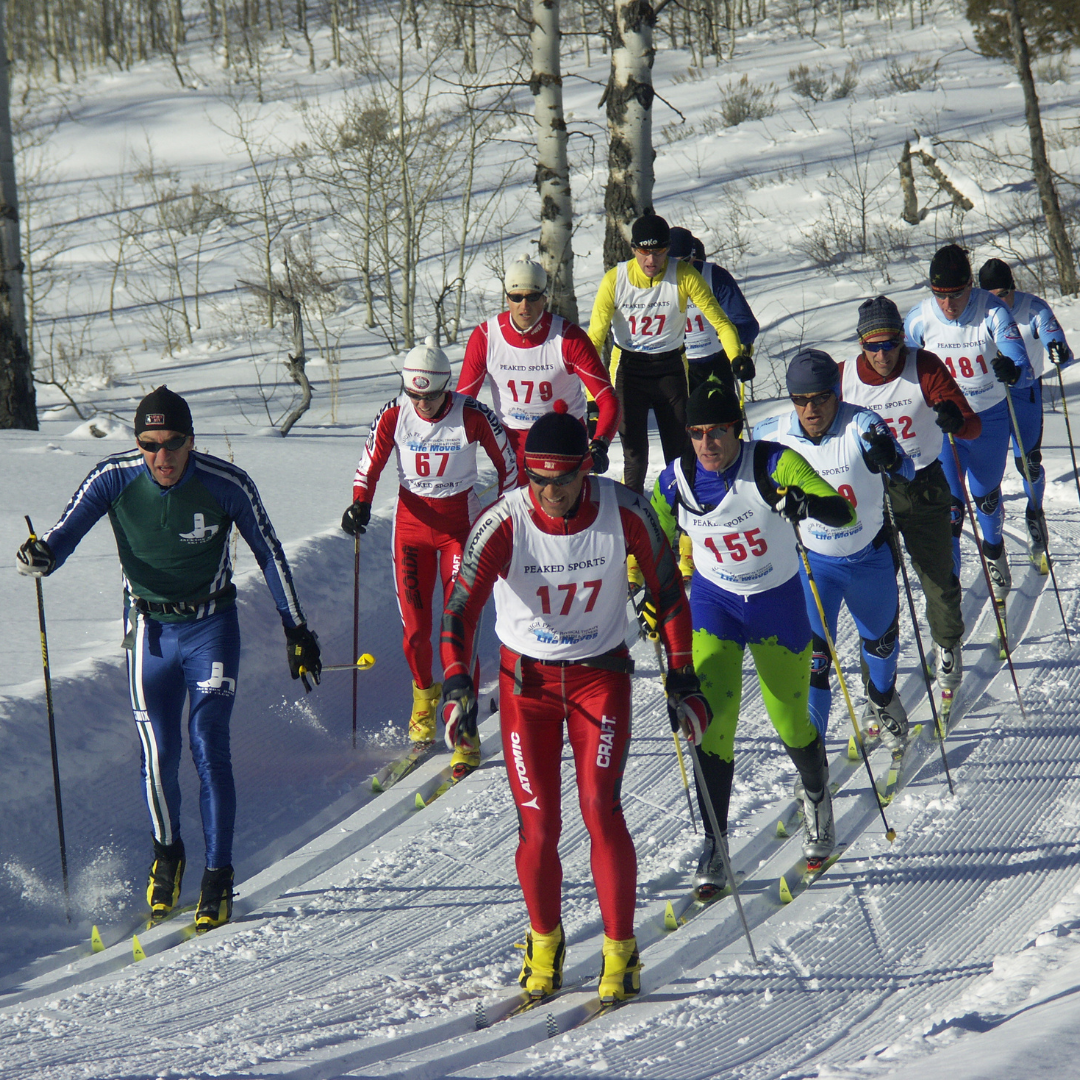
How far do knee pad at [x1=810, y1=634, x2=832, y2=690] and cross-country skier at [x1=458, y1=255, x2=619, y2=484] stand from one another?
171 centimetres

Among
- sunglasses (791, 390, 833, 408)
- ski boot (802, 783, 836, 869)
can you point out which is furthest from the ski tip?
sunglasses (791, 390, 833, 408)

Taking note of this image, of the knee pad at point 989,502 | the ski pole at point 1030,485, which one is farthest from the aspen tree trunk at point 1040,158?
the knee pad at point 989,502

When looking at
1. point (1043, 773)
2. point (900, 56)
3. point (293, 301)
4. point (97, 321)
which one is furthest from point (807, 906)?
point (900, 56)

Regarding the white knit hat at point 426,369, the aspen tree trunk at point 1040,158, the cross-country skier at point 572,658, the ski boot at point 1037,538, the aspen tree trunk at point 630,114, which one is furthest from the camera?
the aspen tree trunk at point 1040,158

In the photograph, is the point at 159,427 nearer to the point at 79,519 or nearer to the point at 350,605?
the point at 79,519

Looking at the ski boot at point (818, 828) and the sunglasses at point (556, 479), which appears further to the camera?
the ski boot at point (818, 828)

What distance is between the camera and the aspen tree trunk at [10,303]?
900cm

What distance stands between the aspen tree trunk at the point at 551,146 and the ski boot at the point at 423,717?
16.7 ft

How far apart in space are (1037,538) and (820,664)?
10.7ft

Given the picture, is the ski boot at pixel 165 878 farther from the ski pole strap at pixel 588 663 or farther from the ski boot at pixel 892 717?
the ski boot at pixel 892 717

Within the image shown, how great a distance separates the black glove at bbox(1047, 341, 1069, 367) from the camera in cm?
696

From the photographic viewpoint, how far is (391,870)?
4812 mm

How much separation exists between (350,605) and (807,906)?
11.2 ft

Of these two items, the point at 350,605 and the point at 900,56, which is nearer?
the point at 350,605
